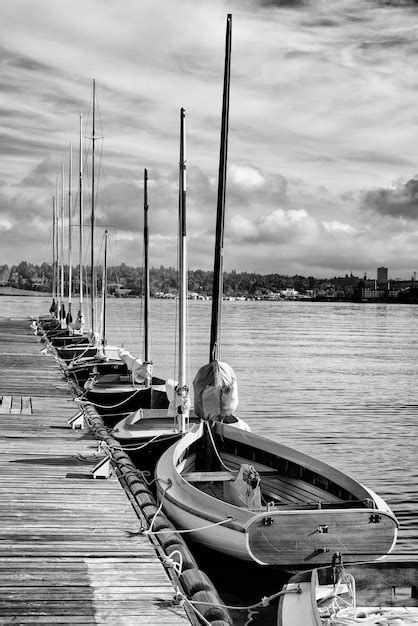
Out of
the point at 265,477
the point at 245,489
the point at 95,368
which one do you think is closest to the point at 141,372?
the point at 95,368

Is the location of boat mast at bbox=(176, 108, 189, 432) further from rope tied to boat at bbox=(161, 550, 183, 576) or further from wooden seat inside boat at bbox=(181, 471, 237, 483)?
rope tied to boat at bbox=(161, 550, 183, 576)

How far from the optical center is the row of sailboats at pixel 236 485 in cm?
866

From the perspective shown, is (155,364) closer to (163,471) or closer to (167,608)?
(163,471)

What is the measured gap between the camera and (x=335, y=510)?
8734mm

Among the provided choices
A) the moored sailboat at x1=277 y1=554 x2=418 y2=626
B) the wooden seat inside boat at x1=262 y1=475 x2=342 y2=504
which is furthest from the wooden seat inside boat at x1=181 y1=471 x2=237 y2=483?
the moored sailboat at x1=277 y1=554 x2=418 y2=626

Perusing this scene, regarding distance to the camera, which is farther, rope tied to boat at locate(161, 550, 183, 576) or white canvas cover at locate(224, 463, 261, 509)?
white canvas cover at locate(224, 463, 261, 509)

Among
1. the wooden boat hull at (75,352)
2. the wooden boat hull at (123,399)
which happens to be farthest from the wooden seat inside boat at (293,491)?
the wooden boat hull at (75,352)

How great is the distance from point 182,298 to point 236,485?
14.7 feet

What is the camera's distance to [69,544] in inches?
340

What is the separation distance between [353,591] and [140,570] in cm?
200

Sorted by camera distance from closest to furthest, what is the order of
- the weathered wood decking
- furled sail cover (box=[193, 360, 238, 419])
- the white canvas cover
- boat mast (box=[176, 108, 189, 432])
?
the weathered wood decking < the white canvas cover < furled sail cover (box=[193, 360, 238, 419]) < boat mast (box=[176, 108, 189, 432])

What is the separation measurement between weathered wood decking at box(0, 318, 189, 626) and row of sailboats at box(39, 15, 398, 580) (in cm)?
86

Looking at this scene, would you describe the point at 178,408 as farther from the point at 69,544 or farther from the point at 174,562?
the point at 174,562

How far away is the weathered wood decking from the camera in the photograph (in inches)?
273
